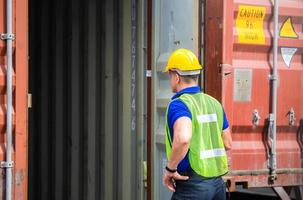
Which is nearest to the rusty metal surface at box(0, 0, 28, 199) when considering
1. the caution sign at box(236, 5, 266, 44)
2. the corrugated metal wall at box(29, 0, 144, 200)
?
the corrugated metal wall at box(29, 0, 144, 200)

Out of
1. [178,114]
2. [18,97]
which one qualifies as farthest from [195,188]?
[18,97]

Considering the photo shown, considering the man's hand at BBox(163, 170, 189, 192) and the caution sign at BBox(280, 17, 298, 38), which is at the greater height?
the caution sign at BBox(280, 17, 298, 38)

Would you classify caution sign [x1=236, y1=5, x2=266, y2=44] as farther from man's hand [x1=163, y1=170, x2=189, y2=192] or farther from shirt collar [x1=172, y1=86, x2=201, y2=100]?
man's hand [x1=163, y1=170, x2=189, y2=192]

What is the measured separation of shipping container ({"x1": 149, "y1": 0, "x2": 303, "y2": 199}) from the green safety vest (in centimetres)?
92

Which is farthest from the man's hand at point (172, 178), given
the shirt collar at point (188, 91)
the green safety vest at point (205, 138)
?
the shirt collar at point (188, 91)

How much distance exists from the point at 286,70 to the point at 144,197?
178 cm

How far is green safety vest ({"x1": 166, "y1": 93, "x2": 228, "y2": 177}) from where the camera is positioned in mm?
3900

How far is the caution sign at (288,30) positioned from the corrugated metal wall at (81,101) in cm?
138

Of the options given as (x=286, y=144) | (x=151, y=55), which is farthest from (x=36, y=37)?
(x=286, y=144)

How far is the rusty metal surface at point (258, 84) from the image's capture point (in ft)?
16.4

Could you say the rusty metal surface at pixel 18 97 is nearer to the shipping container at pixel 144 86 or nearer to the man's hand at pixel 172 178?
the shipping container at pixel 144 86

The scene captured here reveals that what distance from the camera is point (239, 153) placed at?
519cm

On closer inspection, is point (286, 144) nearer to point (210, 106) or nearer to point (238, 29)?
point (238, 29)

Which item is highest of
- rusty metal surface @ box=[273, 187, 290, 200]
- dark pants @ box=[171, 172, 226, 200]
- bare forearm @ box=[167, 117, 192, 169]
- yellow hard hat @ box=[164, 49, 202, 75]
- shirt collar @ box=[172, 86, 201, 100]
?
yellow hard hat @ box=[164, 49, 202, 75]
